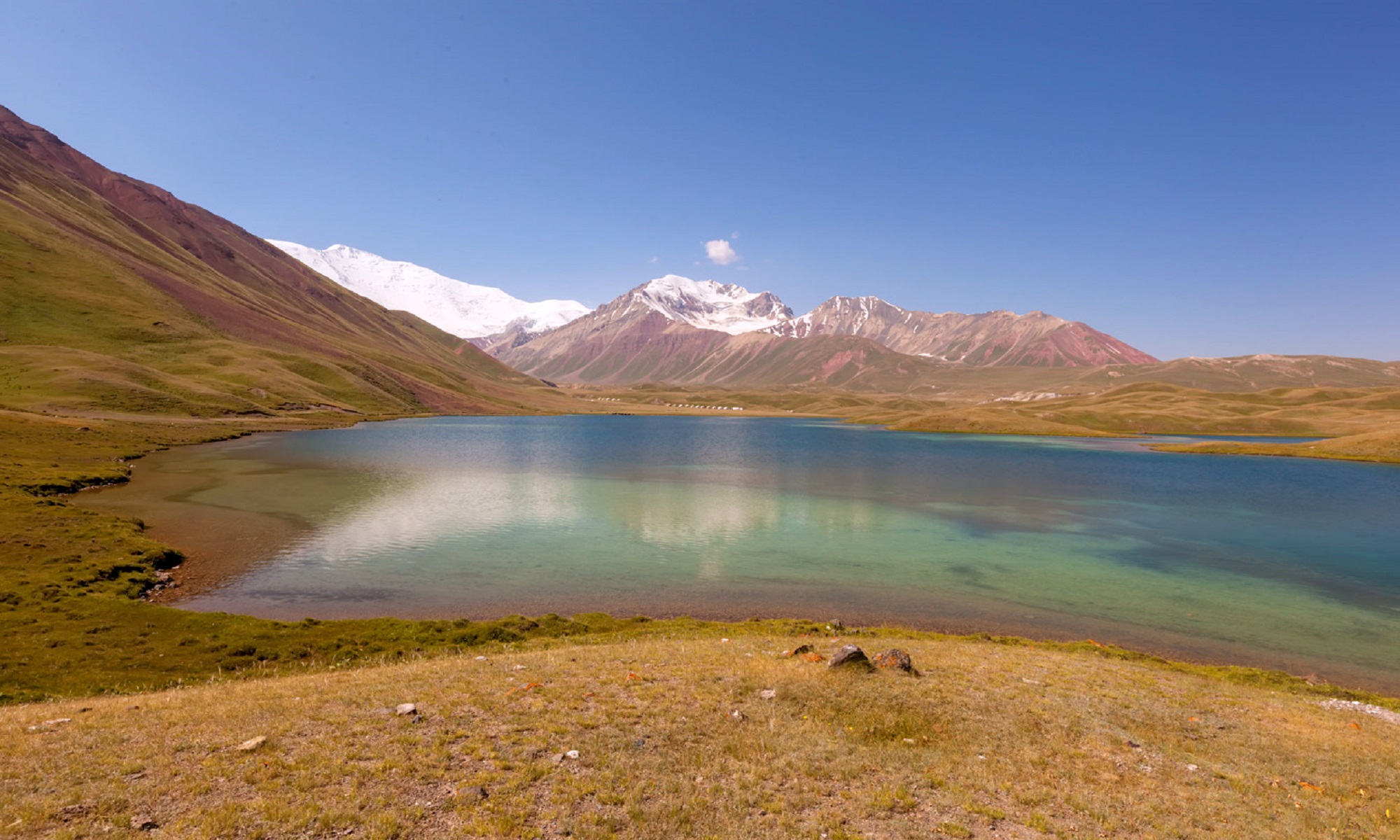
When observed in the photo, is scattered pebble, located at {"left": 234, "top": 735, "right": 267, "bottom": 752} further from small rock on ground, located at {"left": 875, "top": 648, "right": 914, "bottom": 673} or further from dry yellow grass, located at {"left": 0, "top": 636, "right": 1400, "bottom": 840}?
small rock on ground, located at {"left": 875, "top": 648, "right": 914, "bottom": 673}

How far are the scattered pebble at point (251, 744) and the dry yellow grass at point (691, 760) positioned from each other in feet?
1.04

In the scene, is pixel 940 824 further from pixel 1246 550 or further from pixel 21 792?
pixel 1246 550

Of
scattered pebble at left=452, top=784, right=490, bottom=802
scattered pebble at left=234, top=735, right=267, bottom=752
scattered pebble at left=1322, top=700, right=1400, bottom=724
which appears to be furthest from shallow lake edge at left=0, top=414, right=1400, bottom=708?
scattered pebble at left=452, top=784, right=490, bottom=802

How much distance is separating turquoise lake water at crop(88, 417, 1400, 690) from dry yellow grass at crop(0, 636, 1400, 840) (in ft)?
57.3

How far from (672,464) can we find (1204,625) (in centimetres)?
9274

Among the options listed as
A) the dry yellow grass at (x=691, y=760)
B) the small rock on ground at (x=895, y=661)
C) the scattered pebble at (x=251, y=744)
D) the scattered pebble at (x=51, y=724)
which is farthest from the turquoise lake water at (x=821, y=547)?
the scattered pebble at (x=251, y=744)

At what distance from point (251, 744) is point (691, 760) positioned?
12575 mm

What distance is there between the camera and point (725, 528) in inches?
2611

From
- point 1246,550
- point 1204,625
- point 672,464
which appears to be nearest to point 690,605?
point 1204,625

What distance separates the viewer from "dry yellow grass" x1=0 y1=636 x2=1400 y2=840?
13.8 metres

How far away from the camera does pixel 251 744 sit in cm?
1631

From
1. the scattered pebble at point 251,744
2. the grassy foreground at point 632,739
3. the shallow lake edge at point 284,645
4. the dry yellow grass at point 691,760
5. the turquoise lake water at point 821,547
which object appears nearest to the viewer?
the dry yellow grass at point 691,760

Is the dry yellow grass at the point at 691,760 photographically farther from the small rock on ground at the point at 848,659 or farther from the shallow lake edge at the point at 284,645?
the shallow lake edge at the point at 284,645

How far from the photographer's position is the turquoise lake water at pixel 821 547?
136ft
